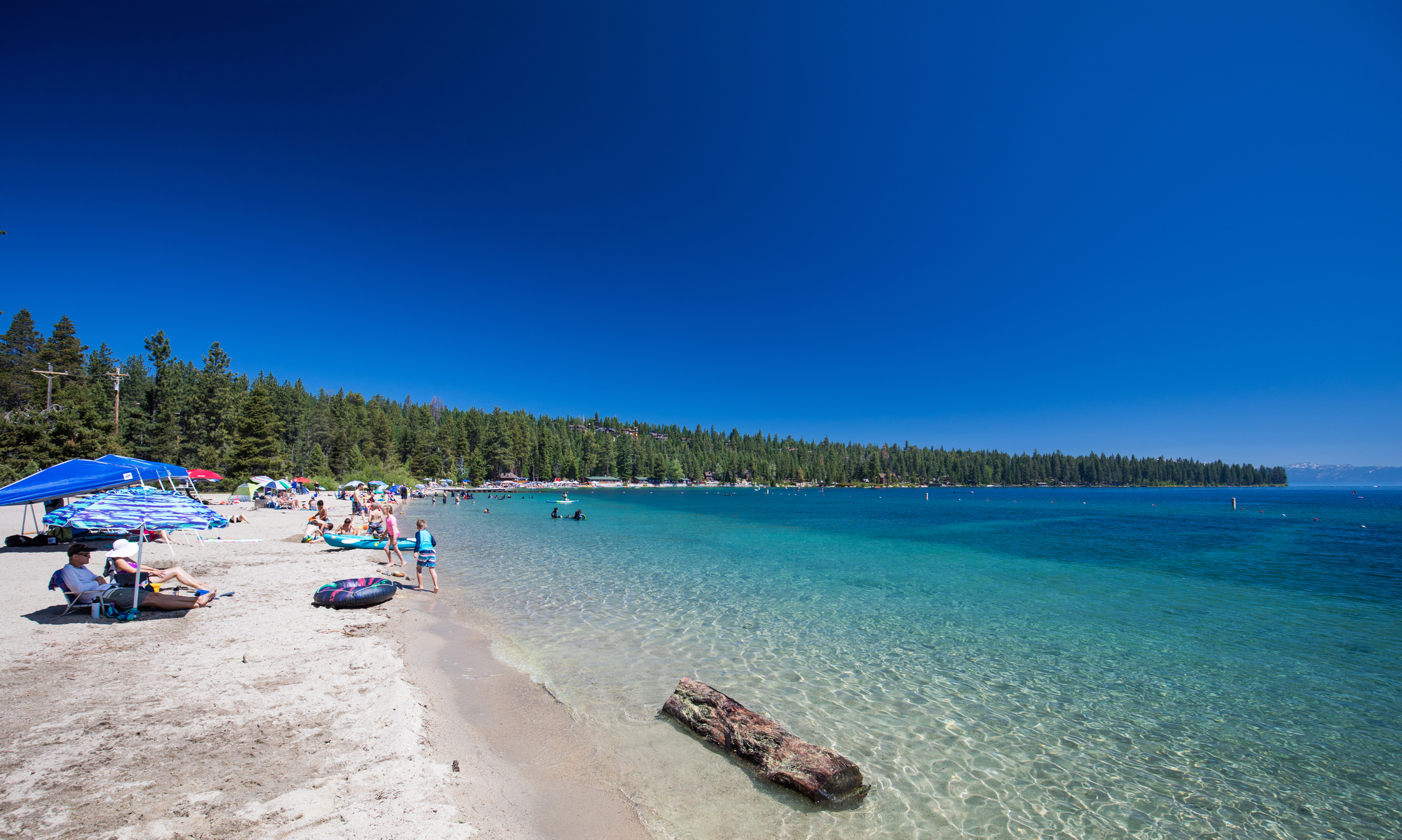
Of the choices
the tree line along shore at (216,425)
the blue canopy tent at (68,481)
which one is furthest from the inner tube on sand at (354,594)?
the tree line along shore at (216,425)

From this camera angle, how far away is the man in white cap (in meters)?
10.6

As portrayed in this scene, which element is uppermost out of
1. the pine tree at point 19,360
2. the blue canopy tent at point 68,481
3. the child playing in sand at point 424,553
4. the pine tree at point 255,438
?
the pine tree at point 19,360

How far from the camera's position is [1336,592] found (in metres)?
18.7

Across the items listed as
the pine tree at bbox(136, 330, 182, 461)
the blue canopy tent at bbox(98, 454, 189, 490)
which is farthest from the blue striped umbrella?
the pine tree at bbox(136, 330, 182, 461)

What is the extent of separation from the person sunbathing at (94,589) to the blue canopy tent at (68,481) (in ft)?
22.2

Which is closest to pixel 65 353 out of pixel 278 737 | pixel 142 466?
pixel 142 466

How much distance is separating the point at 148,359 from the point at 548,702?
89.2 meters

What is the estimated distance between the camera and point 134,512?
15.0 metres

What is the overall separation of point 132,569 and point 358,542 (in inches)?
510

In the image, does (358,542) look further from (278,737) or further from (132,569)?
(278,737)

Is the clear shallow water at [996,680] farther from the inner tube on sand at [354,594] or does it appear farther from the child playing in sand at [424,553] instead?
the inner tube on sand at [354,594]

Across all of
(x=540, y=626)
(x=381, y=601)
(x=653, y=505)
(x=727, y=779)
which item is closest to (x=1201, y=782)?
(x=727, y=779)

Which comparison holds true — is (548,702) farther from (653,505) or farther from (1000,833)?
(653,505)

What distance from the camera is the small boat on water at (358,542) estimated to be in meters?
22.3
